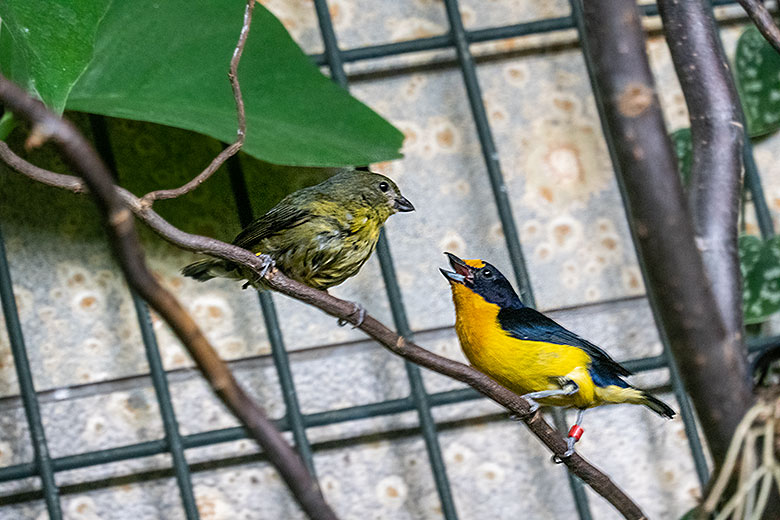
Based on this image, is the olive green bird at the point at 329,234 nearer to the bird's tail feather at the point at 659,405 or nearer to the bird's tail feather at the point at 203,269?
the bird's tail feather at the point at 203,269

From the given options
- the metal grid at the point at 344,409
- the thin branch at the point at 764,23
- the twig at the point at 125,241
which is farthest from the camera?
the metal grid at the point at 344,409

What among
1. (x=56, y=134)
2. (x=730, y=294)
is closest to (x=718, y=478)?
(x=730, y=294)

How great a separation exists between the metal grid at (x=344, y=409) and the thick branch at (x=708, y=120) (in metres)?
0.51

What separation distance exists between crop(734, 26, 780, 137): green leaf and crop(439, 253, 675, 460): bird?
70 centimetres

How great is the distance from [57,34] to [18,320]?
0.67 metres

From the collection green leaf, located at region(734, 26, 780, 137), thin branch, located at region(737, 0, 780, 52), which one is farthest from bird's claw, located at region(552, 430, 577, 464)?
green leaf, located at region(734, 26, 780, 137)

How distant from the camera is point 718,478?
29 centimetres

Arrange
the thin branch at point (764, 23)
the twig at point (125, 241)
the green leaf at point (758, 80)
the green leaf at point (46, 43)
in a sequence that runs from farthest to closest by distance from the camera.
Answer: the green leaf at point (758, 80) → the thin branch at point (764, 23) → the green leaf at point (46, 43) → the twig at point (125, 241)

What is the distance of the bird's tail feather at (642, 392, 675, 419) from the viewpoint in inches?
18.7

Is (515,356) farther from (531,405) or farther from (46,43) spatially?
(46,43)

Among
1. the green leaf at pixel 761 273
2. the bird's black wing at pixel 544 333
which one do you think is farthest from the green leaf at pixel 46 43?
the green leaf at pixel 761 273

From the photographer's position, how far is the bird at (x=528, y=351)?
0.47 metres

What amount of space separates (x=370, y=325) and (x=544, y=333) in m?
0.12

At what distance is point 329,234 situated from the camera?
0.47 metres
